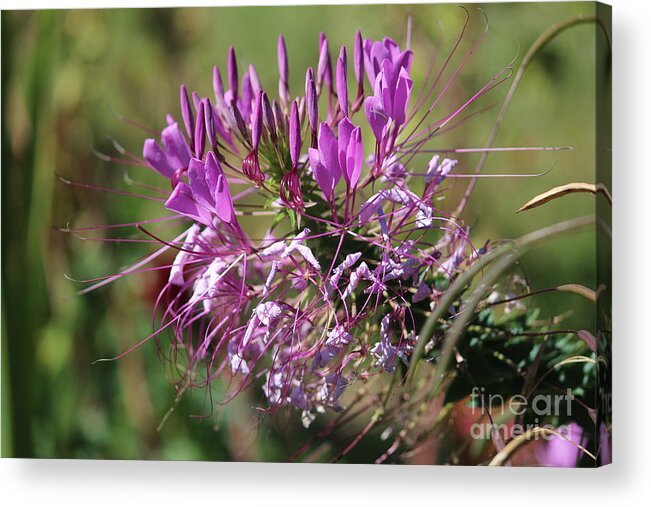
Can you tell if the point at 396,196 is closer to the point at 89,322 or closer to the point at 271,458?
the point at 271,458

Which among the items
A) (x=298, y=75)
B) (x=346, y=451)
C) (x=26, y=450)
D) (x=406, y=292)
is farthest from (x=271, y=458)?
(x=298, y=75)

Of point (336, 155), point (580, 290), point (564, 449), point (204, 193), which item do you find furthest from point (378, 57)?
point (564, 449)

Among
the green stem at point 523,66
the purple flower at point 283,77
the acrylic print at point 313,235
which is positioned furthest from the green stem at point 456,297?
the purple flower at point 283,77

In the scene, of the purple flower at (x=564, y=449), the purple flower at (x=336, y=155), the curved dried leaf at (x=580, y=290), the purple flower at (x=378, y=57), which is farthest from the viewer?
the purple flower at (x=564, y=449)

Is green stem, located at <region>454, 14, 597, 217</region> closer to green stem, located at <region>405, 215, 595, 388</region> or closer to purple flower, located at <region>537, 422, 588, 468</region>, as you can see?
green stem, located at <region>405, 215, 595, 388</region>

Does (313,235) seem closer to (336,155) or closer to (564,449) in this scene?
(336,155)

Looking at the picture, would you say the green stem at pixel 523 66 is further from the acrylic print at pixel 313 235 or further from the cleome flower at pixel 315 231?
the cleome flower at pixel 315 231

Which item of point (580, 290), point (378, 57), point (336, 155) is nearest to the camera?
point (336, 155)
